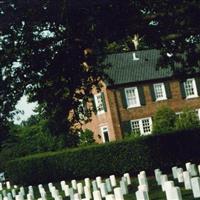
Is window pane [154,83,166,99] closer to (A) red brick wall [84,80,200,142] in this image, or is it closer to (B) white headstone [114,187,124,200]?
(A) red brick wall [84,80,200,142]

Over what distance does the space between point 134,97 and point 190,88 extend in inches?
224

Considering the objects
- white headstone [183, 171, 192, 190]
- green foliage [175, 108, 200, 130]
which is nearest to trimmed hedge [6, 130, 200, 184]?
white headstone [183, 171, 192, 190]

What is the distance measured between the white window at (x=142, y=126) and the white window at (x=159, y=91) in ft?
7.30

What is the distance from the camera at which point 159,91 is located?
47.3 m

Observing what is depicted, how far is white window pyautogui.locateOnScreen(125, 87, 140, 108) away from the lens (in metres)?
45.9

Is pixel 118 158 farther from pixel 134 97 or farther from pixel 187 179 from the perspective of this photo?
pixel 134 97

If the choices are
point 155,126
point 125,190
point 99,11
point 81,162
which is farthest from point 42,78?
point 155,126

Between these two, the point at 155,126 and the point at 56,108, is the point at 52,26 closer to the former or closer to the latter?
the point at 56,108

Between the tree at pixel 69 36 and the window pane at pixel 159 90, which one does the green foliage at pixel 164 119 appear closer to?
the window pane at pixel 159 90

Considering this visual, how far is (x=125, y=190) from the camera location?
643 inches

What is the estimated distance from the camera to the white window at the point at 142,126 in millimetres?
45781

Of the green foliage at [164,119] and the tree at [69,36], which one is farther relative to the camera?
the green foliage at [164,119]

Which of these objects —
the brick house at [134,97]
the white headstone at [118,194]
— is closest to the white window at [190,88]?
the brick house at [134,97]

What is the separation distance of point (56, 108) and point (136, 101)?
2957 cm
